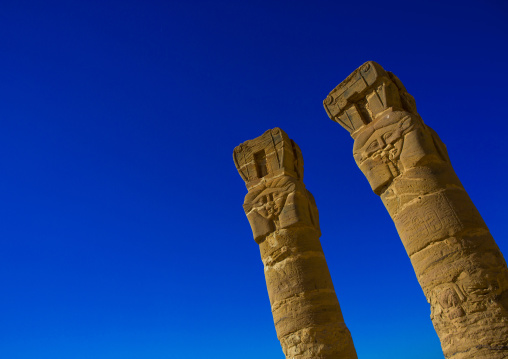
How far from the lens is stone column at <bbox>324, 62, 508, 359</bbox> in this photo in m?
5.24

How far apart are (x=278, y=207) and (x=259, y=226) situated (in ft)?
1.89

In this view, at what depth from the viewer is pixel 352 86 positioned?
797 cm

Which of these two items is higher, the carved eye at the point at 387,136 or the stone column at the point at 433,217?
the carved eye at the point at 387,136

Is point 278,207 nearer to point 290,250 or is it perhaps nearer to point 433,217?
point 290,250

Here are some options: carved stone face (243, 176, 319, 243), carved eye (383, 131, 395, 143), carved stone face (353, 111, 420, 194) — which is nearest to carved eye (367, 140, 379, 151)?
carved stone face (353, 111, 420, 194)

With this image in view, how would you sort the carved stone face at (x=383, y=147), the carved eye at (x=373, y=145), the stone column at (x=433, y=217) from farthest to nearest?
1. the carved eye at (x=373, y=145)
2. the carved stone face at (x=383, y=147)
3. the stone column at (x=433, y=217)

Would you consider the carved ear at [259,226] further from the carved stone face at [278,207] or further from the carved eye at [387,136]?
the carved eye at [387,136]

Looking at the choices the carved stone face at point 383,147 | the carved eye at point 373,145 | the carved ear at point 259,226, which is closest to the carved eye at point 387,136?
the carved stone face at point 383,147

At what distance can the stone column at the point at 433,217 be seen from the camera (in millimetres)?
5242

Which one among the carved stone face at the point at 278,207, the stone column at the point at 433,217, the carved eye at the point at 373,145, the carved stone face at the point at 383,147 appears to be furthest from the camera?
the carved stone face at the point at 278,207

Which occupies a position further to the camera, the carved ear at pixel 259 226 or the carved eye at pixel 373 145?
the carved ear at pixel 259 226

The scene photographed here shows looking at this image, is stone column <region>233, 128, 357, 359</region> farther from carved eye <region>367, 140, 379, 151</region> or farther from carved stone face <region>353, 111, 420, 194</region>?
carved eye <region>367, 140, 379, 151</region>

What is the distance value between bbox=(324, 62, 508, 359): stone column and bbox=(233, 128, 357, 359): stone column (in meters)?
1.75

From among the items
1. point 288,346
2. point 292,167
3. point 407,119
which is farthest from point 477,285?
Result: point 292,167
